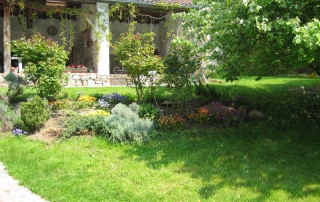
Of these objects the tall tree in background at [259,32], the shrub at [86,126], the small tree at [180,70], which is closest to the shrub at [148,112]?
the small tree at [180,70]

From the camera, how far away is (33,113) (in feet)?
19.8

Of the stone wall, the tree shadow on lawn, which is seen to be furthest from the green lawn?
the stone wall

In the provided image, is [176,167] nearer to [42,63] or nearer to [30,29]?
[42,63]

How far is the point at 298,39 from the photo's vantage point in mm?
3584

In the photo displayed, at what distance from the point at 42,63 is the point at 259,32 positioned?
4873 millimetres

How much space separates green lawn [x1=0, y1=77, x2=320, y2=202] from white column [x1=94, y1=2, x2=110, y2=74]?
6.11 m

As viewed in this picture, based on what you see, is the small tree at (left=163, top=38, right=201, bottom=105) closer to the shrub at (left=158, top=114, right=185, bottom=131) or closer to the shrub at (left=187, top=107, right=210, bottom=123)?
the shrub at (left=187, top=107, right=210, bottom=123)

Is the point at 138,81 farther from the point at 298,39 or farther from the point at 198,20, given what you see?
the point at 298,39

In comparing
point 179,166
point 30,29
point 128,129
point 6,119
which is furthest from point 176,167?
point 30,29

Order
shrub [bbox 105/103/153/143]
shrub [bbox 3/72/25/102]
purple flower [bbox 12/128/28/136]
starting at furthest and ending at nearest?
shrub [bbox 3/72/25/102], purple flower [bbox 12/128/28/136], shrub [bbox 105/103/153/143]

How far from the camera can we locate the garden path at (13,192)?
12.2 feet

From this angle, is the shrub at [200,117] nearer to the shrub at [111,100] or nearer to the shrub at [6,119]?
the shrub at [111,100]

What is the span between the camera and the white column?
441 inches

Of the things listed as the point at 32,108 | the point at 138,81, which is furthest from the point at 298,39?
the point at 32,108
